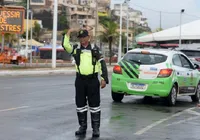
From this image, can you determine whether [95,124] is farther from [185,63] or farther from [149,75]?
[185,63]

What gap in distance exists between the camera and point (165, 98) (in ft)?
46.1

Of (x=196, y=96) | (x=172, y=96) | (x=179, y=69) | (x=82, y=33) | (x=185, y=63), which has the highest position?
(x=82, y=33)

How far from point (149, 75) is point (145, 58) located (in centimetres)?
64

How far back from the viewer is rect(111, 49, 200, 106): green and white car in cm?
1373

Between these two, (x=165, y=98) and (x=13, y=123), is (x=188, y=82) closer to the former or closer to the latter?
(x=165, y=98)

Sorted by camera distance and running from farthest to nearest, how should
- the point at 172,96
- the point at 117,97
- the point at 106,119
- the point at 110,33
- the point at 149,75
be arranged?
the point at 110,33 → the point at 117,97 → the point at 172,96 → the point at 149,75 → the point at 106,119

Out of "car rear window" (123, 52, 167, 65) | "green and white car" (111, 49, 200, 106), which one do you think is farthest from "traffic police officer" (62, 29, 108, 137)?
"car rear window" (123, 52, 167, 65)

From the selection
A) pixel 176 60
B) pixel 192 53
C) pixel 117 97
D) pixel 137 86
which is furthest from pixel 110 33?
pixel 137 86

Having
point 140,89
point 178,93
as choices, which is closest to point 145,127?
point 140,89

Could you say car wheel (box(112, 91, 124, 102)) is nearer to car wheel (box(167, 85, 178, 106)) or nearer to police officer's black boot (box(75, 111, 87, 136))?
car wheel (box(167, 85, 178, 106))

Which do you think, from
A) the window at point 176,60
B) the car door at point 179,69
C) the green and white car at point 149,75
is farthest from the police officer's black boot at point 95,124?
the window at point 176,60

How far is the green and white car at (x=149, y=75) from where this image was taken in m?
13.7

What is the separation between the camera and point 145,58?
14156 millimetres

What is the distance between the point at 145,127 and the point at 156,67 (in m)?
4.09
